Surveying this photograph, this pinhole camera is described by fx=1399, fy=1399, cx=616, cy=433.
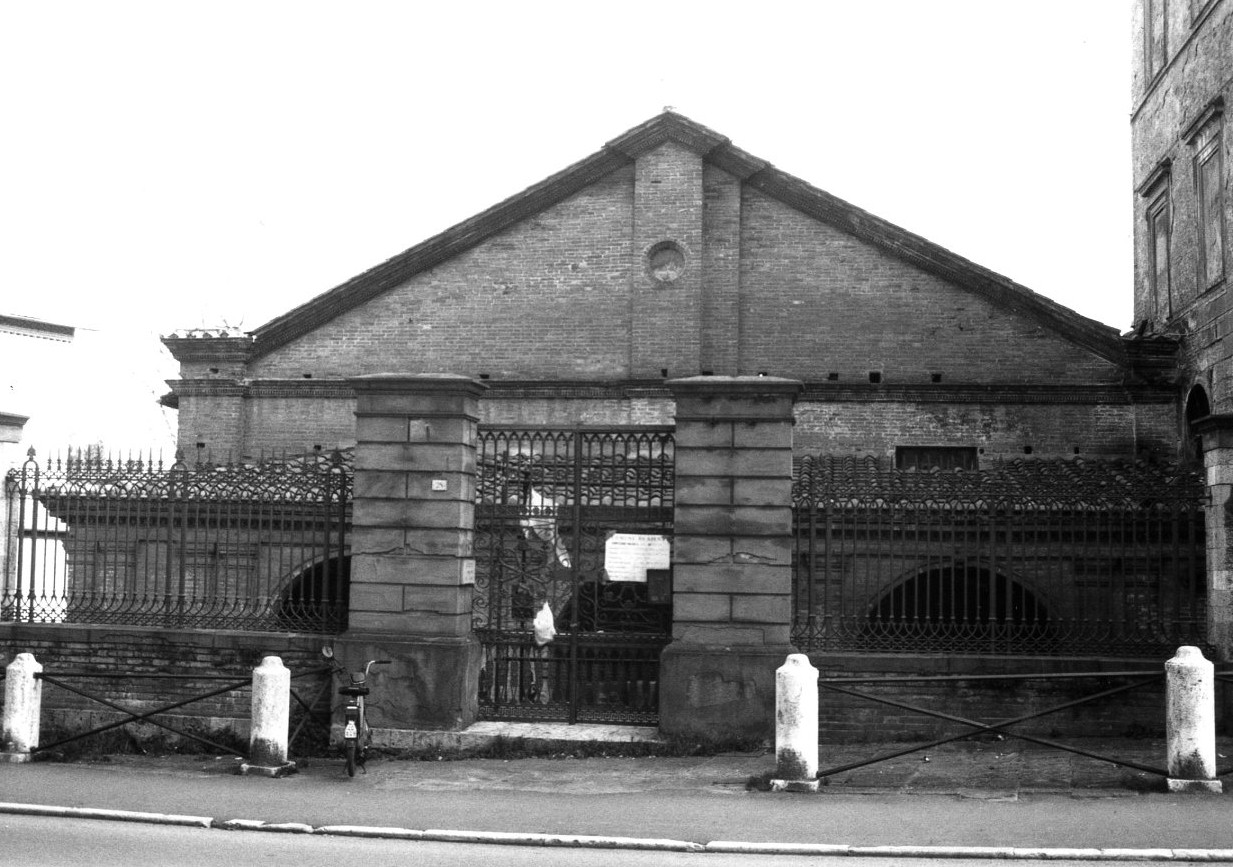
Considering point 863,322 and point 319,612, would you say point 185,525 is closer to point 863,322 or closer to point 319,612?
point 319,612

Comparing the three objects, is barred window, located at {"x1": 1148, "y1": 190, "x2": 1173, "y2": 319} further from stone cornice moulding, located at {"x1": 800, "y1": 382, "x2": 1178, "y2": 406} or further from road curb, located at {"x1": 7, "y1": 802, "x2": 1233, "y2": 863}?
road curb, located at {"x1": 7, "y1": 802, "x2": 1233, "y2": 863}

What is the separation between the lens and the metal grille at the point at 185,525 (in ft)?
44.2

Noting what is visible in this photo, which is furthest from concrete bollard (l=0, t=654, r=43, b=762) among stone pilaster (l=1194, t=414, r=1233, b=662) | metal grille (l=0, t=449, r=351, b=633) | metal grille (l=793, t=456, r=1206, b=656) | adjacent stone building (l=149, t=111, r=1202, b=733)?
stone pilaster (l=1194, t=414, r=1233, b=662)

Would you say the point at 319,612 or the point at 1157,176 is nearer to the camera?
the point at 319,612

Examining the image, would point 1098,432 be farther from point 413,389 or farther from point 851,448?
point 413,389

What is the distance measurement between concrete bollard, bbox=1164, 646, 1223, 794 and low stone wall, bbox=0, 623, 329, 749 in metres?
7.25

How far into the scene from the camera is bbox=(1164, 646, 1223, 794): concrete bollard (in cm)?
1023

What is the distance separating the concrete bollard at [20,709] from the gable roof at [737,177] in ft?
39.3

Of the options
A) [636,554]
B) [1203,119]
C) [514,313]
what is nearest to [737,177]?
[514,313]

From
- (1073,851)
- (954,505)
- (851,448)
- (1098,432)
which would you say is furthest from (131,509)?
(1098,432)

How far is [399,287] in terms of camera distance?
2352cm

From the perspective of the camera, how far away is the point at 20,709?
11844 mm

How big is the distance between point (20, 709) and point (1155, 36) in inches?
809

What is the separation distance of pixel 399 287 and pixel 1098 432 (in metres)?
11.6
